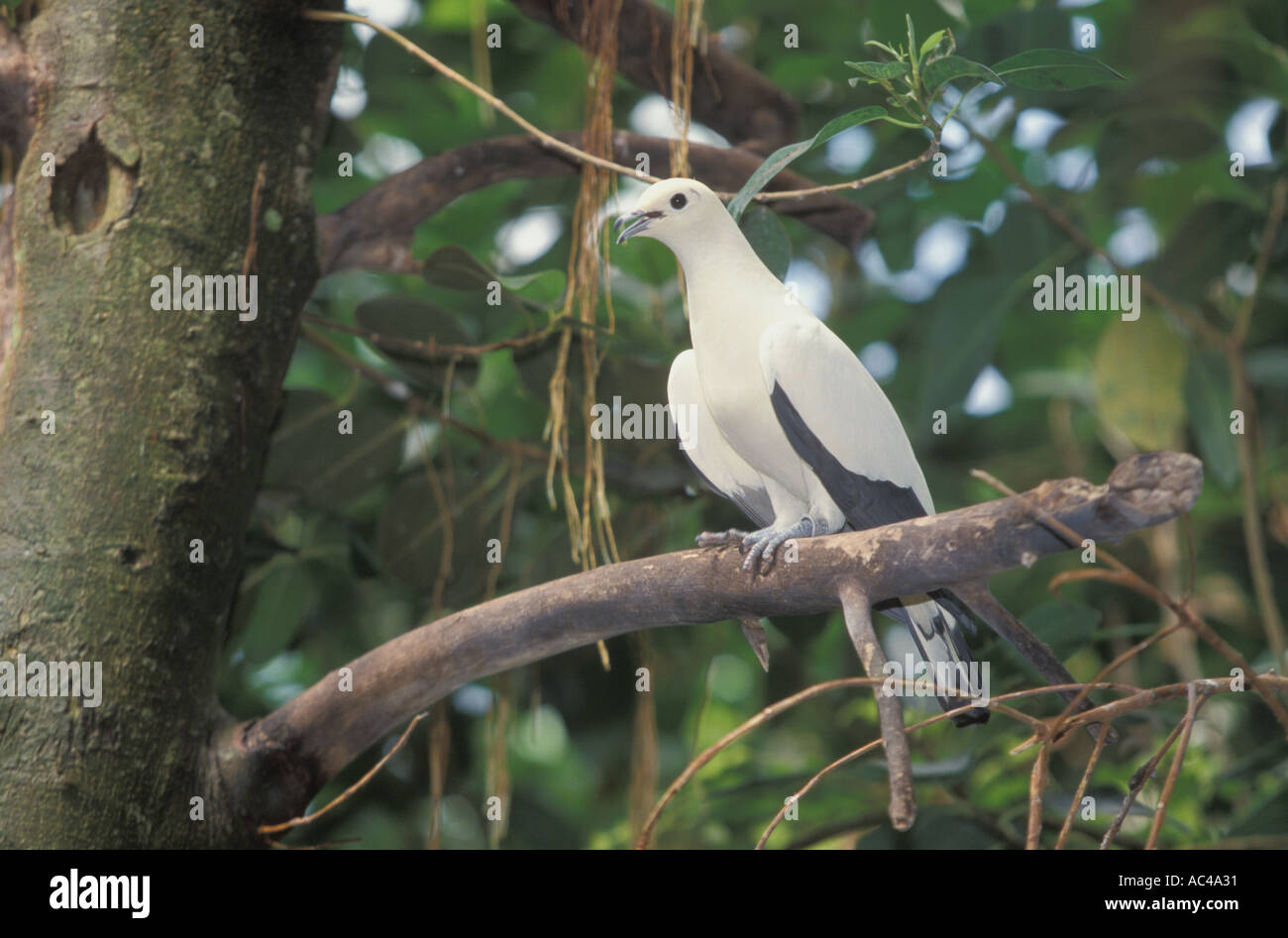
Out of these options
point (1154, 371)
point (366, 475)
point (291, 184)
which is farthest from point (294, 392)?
point (1154, 371)

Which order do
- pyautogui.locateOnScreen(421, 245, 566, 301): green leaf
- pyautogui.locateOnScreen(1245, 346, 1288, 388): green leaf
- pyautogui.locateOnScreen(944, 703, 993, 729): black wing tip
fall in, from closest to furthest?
pyautogui.locateOnScreen(944, 703, 993, 729): black wing tip < pyautogui.locateOnScreen(421, 245, 566, 301): green leaf < pyautogui.locateOnScreen(1245, 346, 1288, 388): green leaf

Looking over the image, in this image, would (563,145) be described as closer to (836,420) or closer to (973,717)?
(836,420)

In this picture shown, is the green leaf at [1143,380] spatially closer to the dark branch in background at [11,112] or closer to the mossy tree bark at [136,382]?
the mossy tree bark at [136,382]

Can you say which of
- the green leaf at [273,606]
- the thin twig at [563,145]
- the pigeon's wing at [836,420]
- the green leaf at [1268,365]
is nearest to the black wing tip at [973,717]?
the pigeon's wing at [836,420]

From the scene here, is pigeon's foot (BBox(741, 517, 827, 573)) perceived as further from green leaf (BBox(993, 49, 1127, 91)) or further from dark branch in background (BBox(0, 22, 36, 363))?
dark branch in background (BBox(0, 22, 36, 363))

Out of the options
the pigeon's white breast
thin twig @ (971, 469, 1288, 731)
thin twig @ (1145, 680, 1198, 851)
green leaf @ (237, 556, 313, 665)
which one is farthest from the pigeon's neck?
green leaf @ (237, 556, 313, 665)

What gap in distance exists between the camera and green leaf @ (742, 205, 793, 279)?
204 centimetres

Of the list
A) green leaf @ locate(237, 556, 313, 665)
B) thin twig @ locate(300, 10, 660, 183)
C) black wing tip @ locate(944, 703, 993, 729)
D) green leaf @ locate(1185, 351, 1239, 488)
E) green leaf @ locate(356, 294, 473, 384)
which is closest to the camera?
black wing tip @ locate(944, 703, 993, 729)

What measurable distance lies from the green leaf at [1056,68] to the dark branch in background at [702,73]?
0.90m

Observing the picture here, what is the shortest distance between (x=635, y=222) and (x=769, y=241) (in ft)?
1.06

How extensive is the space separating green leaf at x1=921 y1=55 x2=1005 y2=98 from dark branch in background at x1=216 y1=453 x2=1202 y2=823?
567 millimetres

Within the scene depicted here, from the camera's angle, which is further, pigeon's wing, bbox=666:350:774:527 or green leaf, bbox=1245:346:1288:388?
green leaf, bbox=1245:346:1288:388

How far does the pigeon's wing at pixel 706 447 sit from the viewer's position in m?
2.02

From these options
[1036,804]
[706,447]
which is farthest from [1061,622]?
[1036,804]
